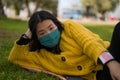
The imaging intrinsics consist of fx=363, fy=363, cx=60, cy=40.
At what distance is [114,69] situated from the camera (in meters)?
3.23

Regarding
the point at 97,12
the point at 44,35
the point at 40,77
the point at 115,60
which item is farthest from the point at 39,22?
the point at 97,12

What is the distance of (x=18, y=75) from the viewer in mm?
4500

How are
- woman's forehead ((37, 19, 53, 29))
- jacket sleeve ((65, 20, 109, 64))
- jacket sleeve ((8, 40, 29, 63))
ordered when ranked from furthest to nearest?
1. jacket sleeve ((8, 40, 29, 63))
2. woman's forehead ((37, 19, 53, 29))
3. jacket sleeve ((65, 20, 109, 64))

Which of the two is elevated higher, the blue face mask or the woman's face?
the woman's face

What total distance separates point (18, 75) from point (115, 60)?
1563mm

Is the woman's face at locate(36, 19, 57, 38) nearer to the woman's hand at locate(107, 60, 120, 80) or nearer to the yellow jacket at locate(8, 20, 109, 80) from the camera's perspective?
the yellow jacket at locate(8, 20, 109, 80)

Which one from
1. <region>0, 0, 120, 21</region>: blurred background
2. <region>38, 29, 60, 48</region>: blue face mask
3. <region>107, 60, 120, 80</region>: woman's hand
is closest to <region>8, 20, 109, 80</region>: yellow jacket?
<region>38, 29, 60, 48</region>: blue face mask

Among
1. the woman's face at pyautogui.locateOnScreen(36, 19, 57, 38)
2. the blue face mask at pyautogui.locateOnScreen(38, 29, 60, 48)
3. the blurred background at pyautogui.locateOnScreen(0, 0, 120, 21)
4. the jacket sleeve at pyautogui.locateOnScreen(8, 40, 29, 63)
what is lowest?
the blurred background at pyautogui.locateOnScreen(0, 0, 120, 21)

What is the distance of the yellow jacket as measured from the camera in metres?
3.86

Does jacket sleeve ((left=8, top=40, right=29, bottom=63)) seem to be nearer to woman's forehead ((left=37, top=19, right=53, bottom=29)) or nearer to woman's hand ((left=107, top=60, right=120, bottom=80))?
woman's forehead ((left=37, top=19, right=53, bottom=29))

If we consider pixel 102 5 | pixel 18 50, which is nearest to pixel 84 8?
pixel 102 5

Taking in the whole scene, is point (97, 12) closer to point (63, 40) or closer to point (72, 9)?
point (72, 9)

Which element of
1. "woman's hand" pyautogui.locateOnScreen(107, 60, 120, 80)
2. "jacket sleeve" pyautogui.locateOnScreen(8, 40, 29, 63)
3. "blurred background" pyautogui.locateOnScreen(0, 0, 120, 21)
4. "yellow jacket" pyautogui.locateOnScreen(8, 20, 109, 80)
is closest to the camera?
"woman's hand" pyautogui.locateOnScreen(107, 60, 120, 80)

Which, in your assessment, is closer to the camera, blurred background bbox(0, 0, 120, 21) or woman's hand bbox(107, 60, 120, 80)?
woman's hand bbox(107, 60, 120, 80)
